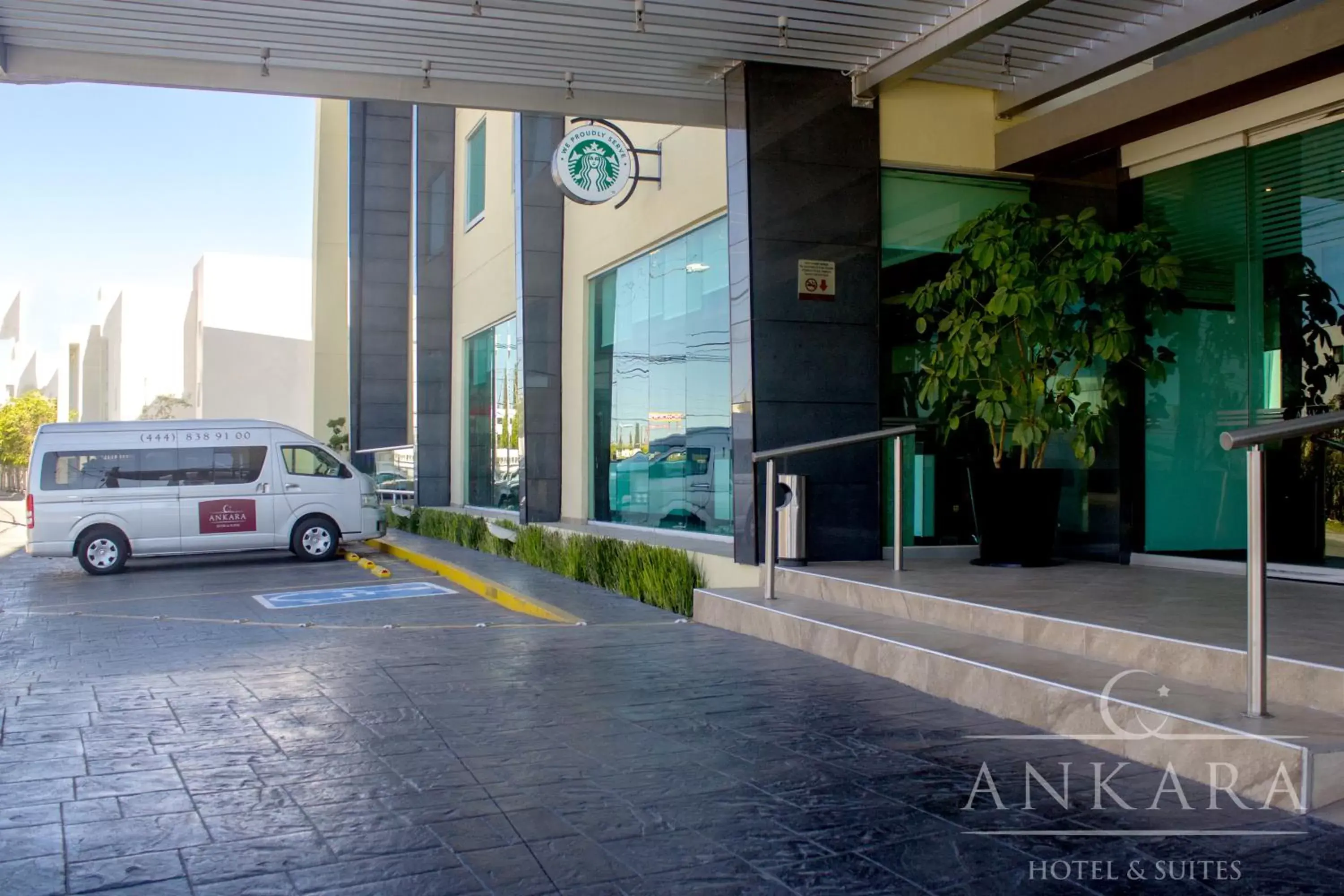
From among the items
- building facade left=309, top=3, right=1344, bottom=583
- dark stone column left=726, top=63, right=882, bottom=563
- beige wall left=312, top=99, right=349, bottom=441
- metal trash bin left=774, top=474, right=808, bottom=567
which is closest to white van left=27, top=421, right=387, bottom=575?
building facade left=309, top=3, right=1344, bottom=583

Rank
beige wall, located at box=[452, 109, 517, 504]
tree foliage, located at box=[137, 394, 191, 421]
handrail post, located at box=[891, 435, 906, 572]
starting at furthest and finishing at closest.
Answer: tree foliage, located at box=[137, 394, 191, 421], beige wall, located at box=[452, 109, 517, 504], handrail post, located at box=[891, 435, 906, 572]

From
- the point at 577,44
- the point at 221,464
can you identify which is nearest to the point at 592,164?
the point at 577,44

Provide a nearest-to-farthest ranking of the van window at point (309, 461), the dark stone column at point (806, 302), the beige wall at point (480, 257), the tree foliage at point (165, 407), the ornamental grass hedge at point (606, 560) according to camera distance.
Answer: the dark stone column at point (806, 302) → the ornamental grass hedge at point (606, 560) → the van window at point (309, 461) → the beige wall at point (480, 257) → the tree foliage at point (165, 407)

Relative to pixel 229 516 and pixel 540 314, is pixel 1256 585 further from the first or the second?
pixel 229 516

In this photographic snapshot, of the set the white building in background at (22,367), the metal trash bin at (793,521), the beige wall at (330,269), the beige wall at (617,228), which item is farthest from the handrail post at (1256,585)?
the white building in background at (22,367)

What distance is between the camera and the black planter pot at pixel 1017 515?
26.2 ft

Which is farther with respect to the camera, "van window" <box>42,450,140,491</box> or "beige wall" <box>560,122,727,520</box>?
"van window" <box>42,450,140,491</box>

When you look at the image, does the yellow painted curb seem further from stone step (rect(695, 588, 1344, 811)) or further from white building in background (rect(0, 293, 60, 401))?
white building in background (rect(0, 293, 60, 401))

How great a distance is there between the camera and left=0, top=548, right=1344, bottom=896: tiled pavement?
126 inches

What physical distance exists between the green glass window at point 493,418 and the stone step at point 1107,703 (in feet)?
35.0

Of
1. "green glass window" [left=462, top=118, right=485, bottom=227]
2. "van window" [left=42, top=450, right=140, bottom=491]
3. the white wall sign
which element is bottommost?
"van window" [left=42, top=450, right=140, bottom=491]

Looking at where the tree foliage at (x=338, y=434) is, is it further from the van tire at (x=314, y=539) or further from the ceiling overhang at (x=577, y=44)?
the ceiling overhang at (x=577, y=44)

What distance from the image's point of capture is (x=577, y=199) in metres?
12.1

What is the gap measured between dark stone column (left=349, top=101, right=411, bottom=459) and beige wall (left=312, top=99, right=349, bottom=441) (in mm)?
6557
